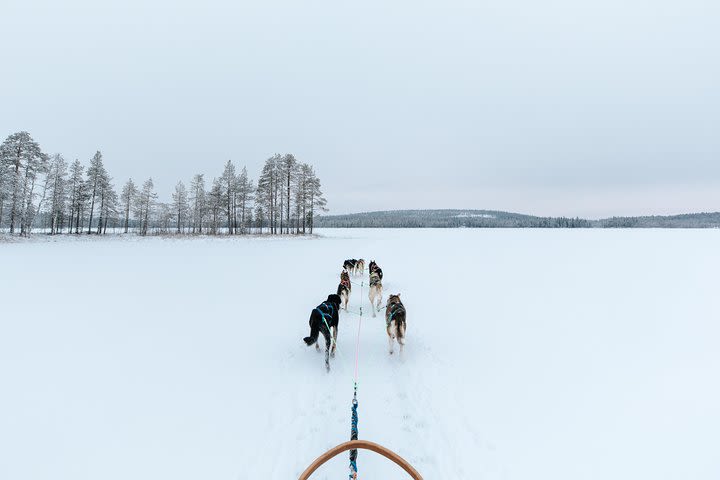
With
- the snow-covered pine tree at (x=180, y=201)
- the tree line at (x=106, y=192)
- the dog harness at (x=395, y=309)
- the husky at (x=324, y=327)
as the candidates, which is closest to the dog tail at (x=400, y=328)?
the dog harness at (x=395, y=309)

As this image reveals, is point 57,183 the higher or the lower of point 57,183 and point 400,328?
the higher

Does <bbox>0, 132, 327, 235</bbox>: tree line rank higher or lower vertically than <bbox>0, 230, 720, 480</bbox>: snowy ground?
higher

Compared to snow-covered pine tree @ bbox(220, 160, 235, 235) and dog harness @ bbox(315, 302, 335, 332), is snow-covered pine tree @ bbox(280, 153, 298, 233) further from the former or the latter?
dog harness @ bbox(315, 302, 335, 332)

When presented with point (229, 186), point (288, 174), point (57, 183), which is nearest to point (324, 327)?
point (288, 174)

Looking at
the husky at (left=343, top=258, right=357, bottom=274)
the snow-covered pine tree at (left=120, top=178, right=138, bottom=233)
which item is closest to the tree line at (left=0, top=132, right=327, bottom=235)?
the snow-covered pine tree at (left=120, top=178, right=138, bottom=233)

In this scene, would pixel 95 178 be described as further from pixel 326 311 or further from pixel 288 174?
pixel 326 311

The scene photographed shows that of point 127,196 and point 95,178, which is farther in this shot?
point 127,196

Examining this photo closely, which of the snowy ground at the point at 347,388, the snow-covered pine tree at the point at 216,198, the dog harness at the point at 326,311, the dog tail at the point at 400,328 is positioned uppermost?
the snow-covered pine tree at the point at 216,198

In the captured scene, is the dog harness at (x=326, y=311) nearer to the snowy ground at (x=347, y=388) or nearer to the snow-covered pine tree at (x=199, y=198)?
the snowy ground at (x=347, y=388)

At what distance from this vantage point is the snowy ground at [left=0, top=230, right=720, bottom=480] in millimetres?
3633

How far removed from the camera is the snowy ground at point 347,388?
11.9 feet

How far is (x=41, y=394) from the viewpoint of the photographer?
459 cm

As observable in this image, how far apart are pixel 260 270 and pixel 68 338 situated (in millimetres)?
10819

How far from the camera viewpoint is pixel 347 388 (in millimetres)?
5340
